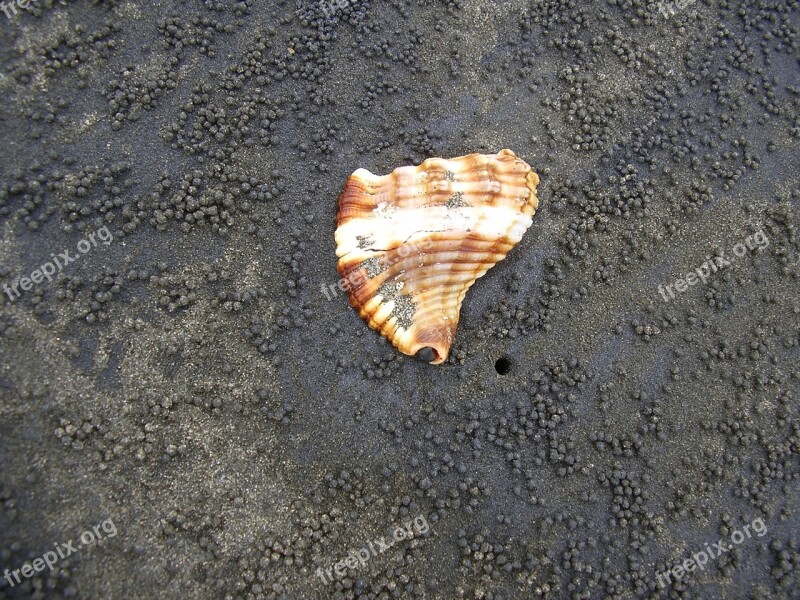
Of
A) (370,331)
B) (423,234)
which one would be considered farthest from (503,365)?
(423,234)

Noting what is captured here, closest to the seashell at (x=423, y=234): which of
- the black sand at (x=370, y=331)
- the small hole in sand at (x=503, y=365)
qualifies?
the black sand at (x=370, y=331)

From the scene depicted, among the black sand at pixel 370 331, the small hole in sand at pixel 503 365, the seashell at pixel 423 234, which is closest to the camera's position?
the black sand at pixel 370 331

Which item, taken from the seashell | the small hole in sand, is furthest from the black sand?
the seashell

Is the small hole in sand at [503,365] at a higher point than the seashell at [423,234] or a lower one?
lower

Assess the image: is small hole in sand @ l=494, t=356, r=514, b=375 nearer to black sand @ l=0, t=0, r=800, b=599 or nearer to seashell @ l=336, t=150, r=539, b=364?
black sand @ l=0, t=0, r=800, b=599

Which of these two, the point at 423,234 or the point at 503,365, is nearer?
the point at 423,234

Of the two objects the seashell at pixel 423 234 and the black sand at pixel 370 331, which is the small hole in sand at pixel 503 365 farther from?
the seashell at pixel 423 234

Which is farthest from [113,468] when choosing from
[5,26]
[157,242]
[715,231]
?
[715,231]

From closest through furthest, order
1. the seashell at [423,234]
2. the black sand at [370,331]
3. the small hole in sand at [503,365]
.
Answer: the black sand at [370,331]
the seashell at [423,234]
the small hole in sand at [503,365]

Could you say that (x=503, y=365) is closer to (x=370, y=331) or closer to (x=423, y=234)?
(x=370, y=331)
